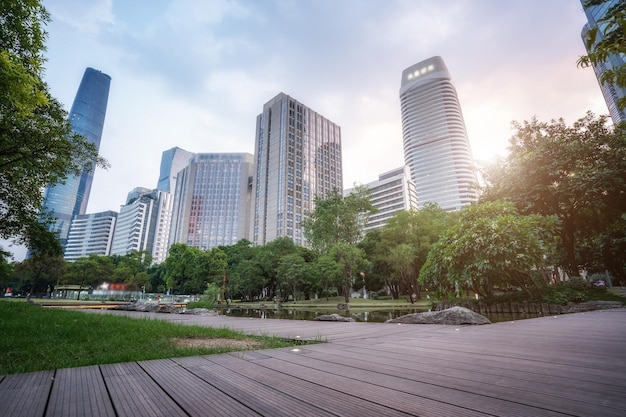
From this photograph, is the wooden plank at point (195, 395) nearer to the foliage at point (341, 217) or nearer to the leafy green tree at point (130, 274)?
the foliage at point (341, 217)

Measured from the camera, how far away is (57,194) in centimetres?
19812

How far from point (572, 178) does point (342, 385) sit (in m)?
17.8

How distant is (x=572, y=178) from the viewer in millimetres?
14055

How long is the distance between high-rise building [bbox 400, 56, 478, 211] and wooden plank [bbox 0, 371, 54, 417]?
436 feet

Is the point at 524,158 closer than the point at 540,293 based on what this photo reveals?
No

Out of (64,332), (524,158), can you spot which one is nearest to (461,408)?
(64,332)

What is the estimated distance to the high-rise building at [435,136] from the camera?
127 m

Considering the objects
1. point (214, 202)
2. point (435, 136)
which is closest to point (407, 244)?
point (214, 202)

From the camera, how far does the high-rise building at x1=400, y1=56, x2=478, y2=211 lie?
127 meters

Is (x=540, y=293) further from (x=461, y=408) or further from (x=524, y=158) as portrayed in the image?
(x=461, y=408)

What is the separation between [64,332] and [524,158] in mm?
19805

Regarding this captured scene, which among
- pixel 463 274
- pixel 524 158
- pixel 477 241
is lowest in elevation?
pixel 463 274

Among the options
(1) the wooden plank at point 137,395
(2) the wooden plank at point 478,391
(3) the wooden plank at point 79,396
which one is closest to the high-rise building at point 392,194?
(2) the wooden plank at point 478,391

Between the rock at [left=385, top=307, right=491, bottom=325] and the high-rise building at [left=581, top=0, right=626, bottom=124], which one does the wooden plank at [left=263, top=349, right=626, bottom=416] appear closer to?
the high-rise building at [left=581, top=0, right=626, bottom=124]
